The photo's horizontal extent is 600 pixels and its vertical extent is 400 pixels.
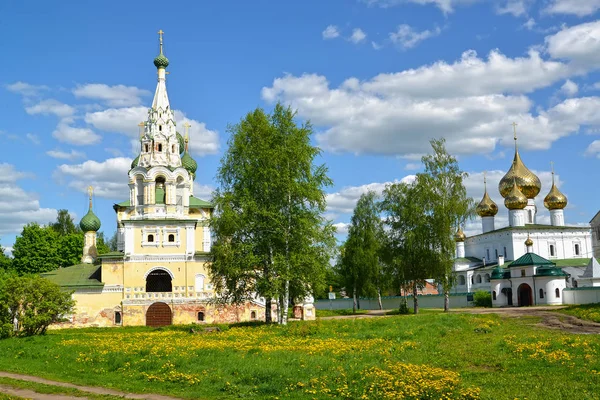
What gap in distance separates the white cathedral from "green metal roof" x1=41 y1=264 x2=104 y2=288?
30.8 m

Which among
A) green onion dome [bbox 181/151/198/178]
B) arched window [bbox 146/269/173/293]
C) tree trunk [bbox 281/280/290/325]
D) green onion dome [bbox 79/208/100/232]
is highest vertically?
green onion dome [bbox 181/151/198/178]

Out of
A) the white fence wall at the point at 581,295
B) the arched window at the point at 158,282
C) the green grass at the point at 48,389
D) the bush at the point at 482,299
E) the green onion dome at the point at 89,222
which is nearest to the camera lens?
the green grass at the point at 48,389

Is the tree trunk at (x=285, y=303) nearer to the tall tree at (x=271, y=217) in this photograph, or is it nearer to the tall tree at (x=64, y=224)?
the tall tree at (x=271, y=217)

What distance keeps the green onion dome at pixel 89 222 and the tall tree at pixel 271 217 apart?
23.8 meters

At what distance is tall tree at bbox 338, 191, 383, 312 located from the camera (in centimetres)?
5422

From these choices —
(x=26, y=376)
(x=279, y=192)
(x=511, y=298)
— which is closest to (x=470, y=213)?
(x=511, y=298)

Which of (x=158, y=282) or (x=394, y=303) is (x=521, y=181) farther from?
(x=158, y=282)

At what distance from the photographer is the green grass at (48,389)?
13898mm

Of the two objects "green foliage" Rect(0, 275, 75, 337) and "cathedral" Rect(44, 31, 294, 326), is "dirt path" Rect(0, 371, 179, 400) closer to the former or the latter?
"green foliage" Rect(0, 275, 75, 337)

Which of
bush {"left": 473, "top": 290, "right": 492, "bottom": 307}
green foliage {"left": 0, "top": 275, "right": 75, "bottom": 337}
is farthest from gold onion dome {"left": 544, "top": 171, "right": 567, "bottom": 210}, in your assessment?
green foliage {"left": 0, "top": 275, "right": 75, "bottom": 337}

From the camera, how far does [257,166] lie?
103 feet

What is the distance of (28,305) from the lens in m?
29.0

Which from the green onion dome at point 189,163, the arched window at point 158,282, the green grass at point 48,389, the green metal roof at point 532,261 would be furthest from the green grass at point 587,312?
the green onion dome at point 189,163

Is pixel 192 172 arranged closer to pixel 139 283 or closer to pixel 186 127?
pixel 186 127
